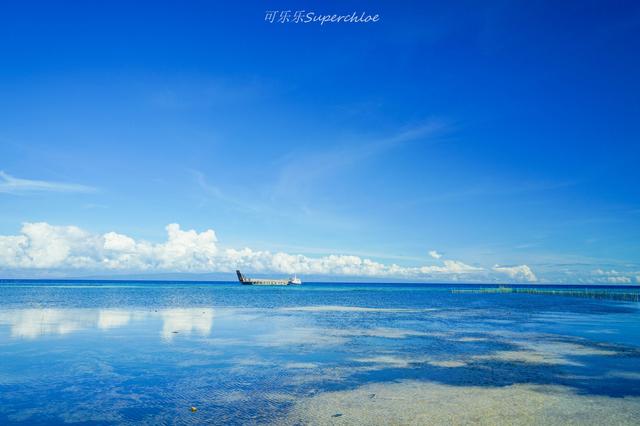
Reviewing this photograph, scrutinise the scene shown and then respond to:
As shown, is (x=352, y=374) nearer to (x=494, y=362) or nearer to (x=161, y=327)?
(x=494, y=362)

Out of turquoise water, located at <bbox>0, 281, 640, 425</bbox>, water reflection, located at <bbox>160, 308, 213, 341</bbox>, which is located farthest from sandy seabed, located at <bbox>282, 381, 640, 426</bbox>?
water reflection, located at <bbox>160, 308, 213, 341</bbox>

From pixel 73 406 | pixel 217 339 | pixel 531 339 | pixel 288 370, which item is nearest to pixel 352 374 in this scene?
pixel 288 370

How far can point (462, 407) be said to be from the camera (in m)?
14.5

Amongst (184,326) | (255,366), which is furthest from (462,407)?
(184,326)

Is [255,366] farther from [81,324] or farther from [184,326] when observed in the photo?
[81,324]

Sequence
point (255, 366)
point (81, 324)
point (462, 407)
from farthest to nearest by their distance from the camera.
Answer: point (81, 324) → point (255, 366) → point (462, 407)

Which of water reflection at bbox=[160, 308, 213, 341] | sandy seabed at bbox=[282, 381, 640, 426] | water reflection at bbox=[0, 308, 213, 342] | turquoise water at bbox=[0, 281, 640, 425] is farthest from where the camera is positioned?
water reflection at bbox=[160, 308, 213, 341]

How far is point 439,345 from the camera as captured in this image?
27672mm

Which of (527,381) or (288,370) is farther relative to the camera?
(288,370)

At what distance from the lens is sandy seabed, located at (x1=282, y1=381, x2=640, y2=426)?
43.3 feet

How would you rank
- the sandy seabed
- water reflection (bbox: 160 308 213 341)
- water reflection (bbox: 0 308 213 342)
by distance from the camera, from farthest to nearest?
water reflection (bbox: 160 308 213 341), water reflection (bbox: 0 308 213 342), the sandy seabed

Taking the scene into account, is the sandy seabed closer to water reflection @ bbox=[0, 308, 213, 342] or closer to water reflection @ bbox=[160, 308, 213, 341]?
water reflection @ bbox=[0, 308, 213, 342]

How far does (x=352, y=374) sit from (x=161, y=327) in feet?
69.9

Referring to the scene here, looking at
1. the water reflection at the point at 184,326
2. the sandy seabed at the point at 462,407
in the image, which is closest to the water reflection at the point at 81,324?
the water reflection at the point at 184,326
